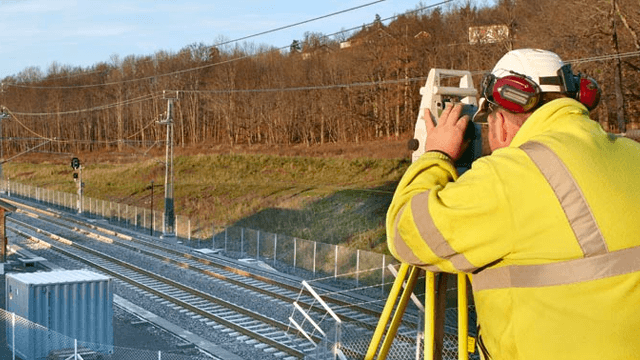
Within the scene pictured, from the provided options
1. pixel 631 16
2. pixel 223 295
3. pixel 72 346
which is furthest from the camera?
pixel 631 16

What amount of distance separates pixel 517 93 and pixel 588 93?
348 millimetres

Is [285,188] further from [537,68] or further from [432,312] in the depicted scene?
[537,68]

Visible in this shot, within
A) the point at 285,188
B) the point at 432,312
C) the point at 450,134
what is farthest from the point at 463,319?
the point at 285,188

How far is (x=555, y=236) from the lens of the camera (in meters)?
2.21

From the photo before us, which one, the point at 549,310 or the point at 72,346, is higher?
the point at 549,310

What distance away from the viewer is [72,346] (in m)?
15.0

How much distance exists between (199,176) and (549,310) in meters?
56.4

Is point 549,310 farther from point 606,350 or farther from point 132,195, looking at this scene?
point 132,195

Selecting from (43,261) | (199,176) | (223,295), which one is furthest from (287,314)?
(199,176)

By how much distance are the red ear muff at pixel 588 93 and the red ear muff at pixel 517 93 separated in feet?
0.68

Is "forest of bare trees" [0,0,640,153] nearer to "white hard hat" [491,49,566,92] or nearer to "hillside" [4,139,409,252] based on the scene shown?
"hillside" [4,139,409,252]

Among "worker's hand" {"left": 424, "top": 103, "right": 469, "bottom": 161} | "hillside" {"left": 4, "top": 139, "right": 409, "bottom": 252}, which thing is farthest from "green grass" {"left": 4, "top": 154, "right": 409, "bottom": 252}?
"worker's hand" {"left": 424, "top": 103, "right": 469, "bottom": 161}

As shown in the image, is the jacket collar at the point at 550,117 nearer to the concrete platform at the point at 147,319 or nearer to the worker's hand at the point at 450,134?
the worker's hand at the point at 450,134

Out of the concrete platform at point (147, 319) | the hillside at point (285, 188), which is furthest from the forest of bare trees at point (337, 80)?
the concrete platform at point (147, 319)
